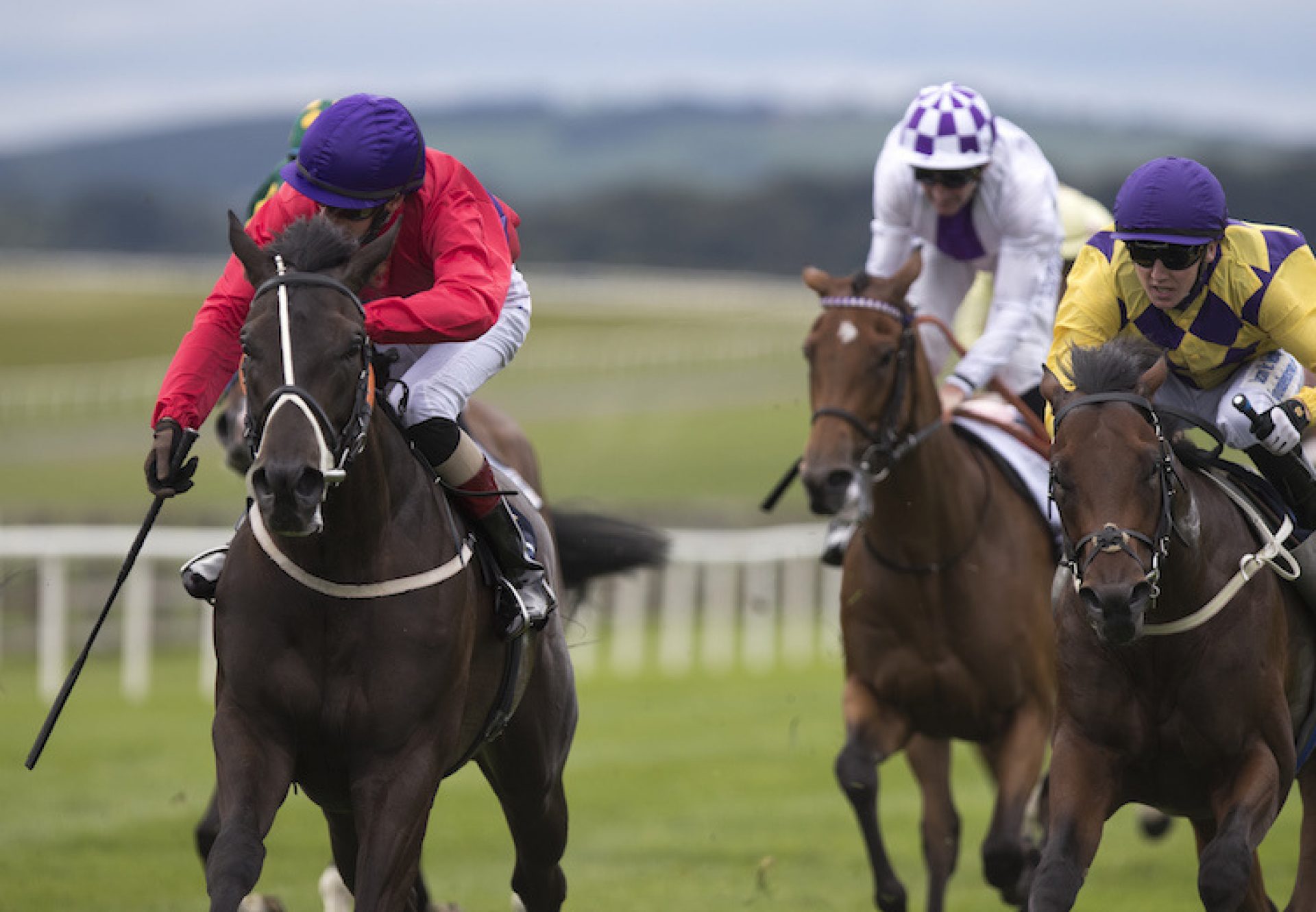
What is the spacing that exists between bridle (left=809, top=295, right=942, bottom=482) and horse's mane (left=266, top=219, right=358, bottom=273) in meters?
2.47

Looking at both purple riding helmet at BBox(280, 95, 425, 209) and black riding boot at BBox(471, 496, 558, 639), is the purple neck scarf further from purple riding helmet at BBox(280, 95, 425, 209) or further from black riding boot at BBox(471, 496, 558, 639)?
purple riding helmet at BBox(280, 95, 425, 209)

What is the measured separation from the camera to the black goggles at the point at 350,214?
16.1ft

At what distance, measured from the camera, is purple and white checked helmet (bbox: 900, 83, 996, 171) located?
285 inches

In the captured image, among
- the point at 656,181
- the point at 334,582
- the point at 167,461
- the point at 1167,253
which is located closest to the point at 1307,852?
the point at 1167,253

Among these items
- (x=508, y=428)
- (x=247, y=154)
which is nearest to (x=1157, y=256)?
(x=508, y=428)

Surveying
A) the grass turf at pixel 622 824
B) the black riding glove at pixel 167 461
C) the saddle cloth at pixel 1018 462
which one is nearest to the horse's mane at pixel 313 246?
the black riding glove at pixel 167 461

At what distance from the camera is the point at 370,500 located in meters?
4.70

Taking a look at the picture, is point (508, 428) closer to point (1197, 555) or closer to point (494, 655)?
point (494, 655)

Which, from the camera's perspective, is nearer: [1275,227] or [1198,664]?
[1198,664]

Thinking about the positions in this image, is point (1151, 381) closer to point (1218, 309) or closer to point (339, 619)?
point (1218, 309)

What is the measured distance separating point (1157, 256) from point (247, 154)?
198 m

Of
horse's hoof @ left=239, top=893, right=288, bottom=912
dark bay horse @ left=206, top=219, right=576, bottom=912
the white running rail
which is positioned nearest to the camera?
dark bay horse @ left=206, top=219, right=576, bottom=912

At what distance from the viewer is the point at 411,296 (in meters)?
5.02

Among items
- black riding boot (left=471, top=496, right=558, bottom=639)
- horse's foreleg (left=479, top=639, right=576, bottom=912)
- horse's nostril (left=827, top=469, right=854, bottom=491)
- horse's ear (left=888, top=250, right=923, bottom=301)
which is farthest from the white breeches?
horse's ear (left=888, top=250, right=923, bottom=301)
